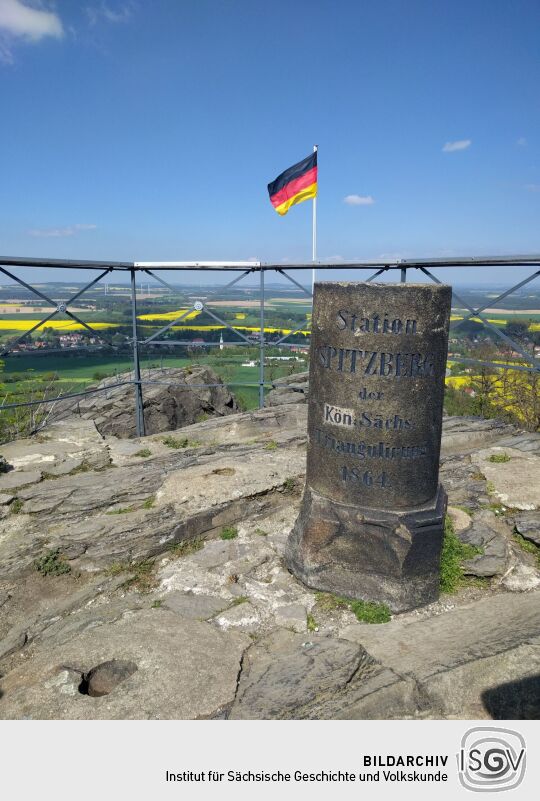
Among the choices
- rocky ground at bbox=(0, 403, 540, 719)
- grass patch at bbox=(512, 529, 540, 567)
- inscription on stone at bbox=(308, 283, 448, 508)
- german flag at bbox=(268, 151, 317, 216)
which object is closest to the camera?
rocky ground at bbox=(0, 403, 540, 719)

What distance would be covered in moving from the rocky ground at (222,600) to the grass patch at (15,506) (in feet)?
0.05

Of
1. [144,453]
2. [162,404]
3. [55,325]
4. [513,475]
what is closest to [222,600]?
[144,453]

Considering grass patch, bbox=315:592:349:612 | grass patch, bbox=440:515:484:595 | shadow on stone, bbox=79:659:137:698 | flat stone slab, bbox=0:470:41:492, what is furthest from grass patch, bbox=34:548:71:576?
grass patch, bbox=440:515:484:595

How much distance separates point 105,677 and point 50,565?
6.57 feet

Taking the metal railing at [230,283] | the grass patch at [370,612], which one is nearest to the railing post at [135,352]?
the metal railing at [230,283]

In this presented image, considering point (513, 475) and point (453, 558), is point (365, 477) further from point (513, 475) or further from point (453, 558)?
point (513, 475)

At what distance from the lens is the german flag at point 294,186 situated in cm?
989

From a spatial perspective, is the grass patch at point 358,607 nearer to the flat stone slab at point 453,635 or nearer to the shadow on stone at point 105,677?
the flat stone slab at point 453,635

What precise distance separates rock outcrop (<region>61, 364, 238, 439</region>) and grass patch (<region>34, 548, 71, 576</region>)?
7.93 m

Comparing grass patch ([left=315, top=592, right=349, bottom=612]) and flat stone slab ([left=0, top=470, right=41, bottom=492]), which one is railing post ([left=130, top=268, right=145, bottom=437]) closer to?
flat stone slab ([left=0, top=470, right=41, bottom=492])

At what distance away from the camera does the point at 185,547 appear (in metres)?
5.68

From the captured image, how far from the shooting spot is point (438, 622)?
4.36m

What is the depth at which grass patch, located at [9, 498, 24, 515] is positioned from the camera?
6.09 metres
